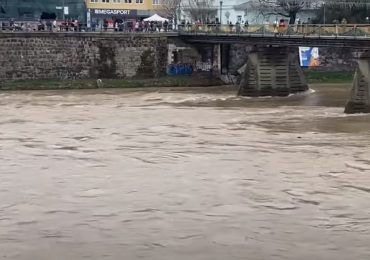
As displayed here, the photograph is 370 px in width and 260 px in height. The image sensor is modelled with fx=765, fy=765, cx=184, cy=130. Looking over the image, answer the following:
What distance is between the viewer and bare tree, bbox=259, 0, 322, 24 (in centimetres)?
8050

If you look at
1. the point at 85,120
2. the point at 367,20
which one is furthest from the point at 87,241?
the point at 367,20

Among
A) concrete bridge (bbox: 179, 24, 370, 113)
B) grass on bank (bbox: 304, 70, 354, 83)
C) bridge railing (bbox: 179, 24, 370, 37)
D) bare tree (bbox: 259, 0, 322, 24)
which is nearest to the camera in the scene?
bridge railing (bbox: 179, 24, 370, 37)

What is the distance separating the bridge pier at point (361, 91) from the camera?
128 feet

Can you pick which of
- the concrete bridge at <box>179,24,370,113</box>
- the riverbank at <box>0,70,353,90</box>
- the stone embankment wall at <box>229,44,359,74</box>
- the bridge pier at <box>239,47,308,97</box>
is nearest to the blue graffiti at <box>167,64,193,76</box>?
the riverbank at <box>0,70,353,90</box>

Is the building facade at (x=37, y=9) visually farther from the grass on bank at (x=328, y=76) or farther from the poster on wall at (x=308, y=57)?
the grass on bank at (x=328, y=76)

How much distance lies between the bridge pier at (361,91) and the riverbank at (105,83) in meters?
21.8

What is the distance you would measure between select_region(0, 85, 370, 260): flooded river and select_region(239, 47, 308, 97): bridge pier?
476 inches

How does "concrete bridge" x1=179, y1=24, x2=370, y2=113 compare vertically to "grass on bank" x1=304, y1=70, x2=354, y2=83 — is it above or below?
above

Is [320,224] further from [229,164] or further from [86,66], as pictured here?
[86,66]

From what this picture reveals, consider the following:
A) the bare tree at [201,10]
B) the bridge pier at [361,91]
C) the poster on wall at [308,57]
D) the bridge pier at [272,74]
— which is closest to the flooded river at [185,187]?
the bridge pier at [361,91]

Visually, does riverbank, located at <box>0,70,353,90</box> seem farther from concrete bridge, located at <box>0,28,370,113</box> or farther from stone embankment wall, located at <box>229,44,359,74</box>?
stone embankment wall, located at <box>229,44,359,74</box>

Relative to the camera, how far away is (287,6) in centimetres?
8056

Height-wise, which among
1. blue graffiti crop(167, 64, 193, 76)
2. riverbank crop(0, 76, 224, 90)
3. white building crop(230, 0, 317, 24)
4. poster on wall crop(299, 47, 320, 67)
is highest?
white building crop(230, 0, 317, 24)

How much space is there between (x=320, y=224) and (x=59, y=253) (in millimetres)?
5653
